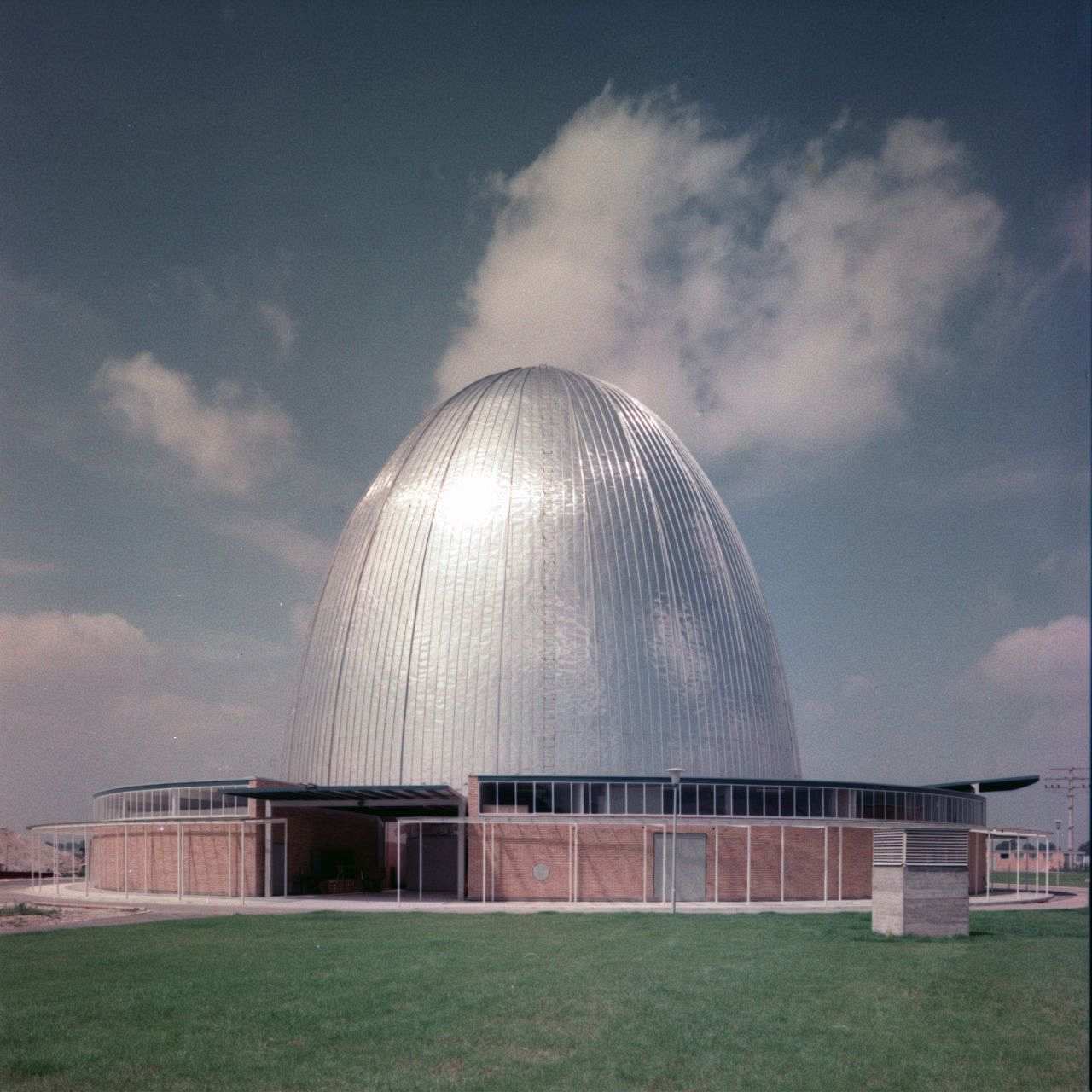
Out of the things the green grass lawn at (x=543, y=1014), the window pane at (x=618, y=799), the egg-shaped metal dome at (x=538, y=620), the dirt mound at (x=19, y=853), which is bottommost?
the dirt mound at (x=19, y=853)

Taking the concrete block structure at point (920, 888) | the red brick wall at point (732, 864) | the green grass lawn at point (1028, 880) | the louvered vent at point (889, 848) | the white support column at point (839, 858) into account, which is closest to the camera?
the concrete block structure at point (920, 888)

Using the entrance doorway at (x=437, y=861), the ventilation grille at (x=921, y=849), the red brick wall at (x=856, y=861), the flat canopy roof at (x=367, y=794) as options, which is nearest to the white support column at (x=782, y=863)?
the red brick wall at (x=856, y=861)

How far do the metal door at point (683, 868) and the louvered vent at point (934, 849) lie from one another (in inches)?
731

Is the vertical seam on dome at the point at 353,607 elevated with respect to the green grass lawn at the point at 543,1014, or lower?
elevated

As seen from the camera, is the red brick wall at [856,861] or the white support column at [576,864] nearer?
the white support column at [576,864]

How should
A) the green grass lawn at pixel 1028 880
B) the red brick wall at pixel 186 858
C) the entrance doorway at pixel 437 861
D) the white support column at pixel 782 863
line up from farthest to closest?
the green grass lawn at pixel 1028 880 → the entrance doorway at pixel 437 861 → the red brick wall at pixel 186 858 → the white support column at pixel 782 863

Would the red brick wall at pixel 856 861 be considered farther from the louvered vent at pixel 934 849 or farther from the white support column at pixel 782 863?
the louvered vent at pixel 934 849

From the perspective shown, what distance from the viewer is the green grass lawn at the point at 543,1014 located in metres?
13.8

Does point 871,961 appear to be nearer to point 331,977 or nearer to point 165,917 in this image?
point 331,977

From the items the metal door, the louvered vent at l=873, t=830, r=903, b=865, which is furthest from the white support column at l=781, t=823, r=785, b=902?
the louvered vent at l=873, t=830, r=903, b=865

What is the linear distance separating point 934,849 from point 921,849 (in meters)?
0.42

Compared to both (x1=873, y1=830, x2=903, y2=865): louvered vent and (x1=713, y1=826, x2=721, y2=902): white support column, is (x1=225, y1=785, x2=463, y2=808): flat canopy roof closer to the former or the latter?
(x1=713, y1=826, x2=721, y2=902): white support column

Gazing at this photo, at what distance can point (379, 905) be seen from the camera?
43.0 metres

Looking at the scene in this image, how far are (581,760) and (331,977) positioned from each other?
32.7m
